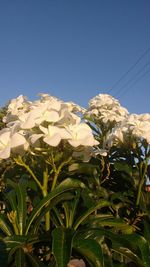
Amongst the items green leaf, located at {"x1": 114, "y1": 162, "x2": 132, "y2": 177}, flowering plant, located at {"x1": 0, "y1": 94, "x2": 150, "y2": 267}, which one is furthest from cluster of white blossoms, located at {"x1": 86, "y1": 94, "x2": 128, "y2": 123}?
green leaf, located at {"x1": 114, "y1": 162, "x2": 132, "y2": 177}

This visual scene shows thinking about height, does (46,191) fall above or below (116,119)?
below

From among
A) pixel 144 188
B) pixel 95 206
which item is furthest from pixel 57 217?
pixel 144 188

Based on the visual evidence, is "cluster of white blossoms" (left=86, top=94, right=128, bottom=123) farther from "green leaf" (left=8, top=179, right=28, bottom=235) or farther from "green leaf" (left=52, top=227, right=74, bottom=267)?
"green leaf" (left=52, top=227, right=74, bottom=267)

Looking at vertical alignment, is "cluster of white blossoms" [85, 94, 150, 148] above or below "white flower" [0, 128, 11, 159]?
above

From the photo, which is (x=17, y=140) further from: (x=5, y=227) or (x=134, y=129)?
(x=134, y=129)

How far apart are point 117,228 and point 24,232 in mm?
387

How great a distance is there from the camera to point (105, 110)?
2.39 metres

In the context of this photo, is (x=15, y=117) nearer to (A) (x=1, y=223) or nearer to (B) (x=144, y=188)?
(A) (x=1, y=223)

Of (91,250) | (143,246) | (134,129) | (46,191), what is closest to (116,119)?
(134,129)

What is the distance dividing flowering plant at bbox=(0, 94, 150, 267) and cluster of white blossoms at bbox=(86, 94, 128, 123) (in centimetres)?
29

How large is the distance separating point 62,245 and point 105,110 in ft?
4.89

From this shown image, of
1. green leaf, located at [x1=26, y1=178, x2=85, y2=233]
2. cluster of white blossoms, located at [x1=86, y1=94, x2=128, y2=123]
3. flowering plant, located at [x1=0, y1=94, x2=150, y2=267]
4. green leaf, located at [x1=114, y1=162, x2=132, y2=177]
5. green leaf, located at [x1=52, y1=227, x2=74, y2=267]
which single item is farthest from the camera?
cluster of white blossoms, located at [x1=86, y1=94, x2=128, y2=123]

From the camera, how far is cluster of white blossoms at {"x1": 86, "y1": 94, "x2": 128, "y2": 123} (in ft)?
7.70

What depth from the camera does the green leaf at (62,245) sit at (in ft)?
3.13
